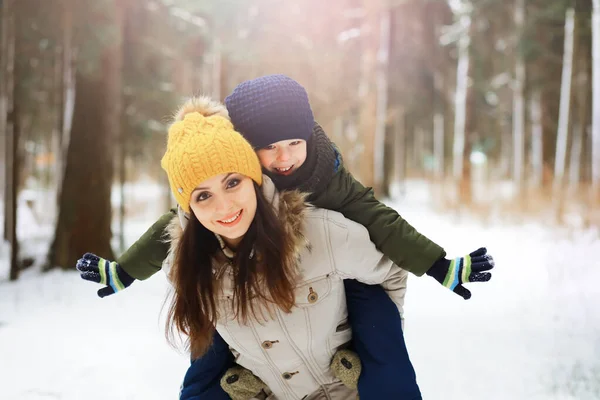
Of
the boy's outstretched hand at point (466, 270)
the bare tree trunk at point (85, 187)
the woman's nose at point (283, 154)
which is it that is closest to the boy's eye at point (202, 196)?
the woman's nose at point (283, 154)

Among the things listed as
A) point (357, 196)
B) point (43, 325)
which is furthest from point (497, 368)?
point (43, 325)

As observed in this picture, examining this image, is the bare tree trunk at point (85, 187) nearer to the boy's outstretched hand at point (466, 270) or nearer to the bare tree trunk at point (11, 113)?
the bare tree trunk at point (11, 113)

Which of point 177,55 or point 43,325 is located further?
point 177,55

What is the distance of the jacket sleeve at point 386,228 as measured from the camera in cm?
173

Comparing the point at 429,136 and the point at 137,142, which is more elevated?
the point at 429,136

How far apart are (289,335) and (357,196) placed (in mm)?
564

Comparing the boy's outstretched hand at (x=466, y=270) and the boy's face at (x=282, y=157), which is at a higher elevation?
the boy's face at (x=282, y=157)

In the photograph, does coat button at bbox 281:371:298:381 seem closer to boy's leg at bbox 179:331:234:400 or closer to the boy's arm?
boy's leg at bbox 179:331:234:400

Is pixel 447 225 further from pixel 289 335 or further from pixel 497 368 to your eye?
pixel 289 335

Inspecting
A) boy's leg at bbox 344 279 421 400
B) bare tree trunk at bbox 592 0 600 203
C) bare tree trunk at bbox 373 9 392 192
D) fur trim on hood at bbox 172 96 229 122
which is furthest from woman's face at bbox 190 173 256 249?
bare tree trunk at bbox 373 9 392 192

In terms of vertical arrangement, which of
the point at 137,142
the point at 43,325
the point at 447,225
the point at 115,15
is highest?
the point at 115,15

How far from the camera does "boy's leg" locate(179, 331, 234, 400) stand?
1.96m

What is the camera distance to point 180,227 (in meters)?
1.73

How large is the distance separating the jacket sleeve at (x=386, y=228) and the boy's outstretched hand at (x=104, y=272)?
81 cm
